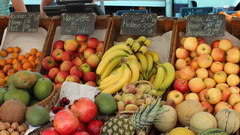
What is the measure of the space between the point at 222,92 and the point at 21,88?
1455 millimetres

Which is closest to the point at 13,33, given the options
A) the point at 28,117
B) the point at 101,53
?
the point at 101,53

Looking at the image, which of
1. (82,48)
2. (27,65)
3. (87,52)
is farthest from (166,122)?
(27,65)

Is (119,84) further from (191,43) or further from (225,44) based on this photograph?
(225,44)

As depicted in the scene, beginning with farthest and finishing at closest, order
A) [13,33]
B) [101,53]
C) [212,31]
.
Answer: [13,33]
[101,53]
[212,31]

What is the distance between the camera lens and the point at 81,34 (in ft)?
8.80

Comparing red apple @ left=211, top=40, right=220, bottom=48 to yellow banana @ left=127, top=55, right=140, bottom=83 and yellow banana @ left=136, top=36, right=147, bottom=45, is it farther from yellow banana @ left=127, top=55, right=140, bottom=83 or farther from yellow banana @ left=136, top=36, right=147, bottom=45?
yellow banana @ left=127, top=55, right=140, bottom=83

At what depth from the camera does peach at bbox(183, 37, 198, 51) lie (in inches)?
90.4

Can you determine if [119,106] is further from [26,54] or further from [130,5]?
[130,5]

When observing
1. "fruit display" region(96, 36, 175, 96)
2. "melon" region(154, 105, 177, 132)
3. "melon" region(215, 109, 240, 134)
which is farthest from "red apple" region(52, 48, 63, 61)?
"melon" region(215, 109, 240, 134)

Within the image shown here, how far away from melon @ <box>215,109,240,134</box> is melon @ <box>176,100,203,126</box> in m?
0.15

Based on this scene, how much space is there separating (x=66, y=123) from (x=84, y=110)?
0.56 feet

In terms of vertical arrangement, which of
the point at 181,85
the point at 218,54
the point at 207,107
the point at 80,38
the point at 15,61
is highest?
the point at 80,38

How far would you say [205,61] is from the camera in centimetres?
217

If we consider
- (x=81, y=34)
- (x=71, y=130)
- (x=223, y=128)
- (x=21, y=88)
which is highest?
(x=81, y=34)
